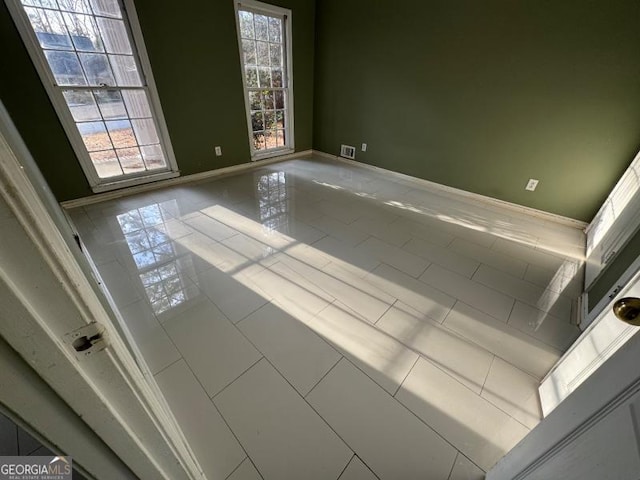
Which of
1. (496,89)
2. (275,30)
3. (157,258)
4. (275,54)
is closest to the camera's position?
(157,258)

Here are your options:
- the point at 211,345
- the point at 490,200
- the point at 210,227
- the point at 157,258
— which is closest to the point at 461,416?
the point at 211,345

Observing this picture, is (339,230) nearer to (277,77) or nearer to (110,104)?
(110,104)

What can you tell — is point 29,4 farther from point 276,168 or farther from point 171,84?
point 276,168

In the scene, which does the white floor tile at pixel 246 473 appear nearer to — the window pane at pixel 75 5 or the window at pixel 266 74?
the window pane at pixel 75 5

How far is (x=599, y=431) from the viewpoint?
0.49 meters

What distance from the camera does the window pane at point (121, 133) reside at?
9.46ft

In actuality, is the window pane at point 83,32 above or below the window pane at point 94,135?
above

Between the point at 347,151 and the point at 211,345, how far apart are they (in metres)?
3.94

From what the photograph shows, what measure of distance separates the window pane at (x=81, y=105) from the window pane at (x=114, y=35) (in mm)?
542

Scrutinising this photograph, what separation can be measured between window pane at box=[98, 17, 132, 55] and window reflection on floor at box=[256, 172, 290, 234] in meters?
1.96

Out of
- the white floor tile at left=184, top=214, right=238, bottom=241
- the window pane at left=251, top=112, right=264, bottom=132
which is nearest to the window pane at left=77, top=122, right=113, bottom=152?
the white floor tile at left=184, top=214, right=238, bottom=241

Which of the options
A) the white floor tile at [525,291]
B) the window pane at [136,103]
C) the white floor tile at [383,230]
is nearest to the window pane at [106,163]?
the window pane at [136,103]

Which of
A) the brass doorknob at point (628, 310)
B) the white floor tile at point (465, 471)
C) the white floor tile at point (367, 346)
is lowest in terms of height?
the white floor tile at point (465, 471)

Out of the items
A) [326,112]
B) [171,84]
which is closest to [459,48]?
[326,112]
